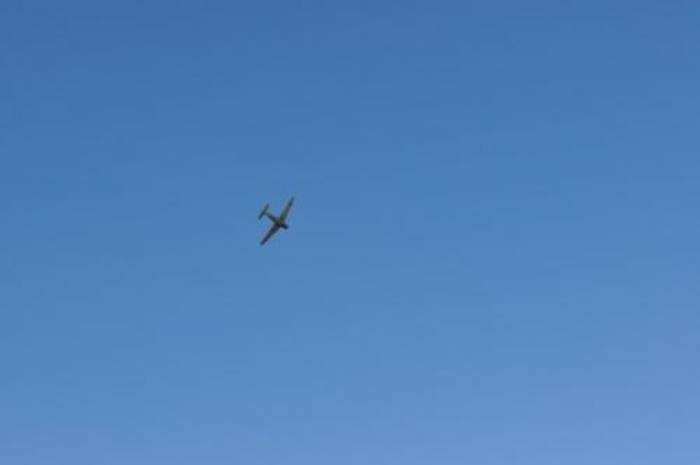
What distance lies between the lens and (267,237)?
17825cm

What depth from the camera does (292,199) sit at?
18138 centimetres

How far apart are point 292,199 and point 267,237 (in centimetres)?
1198
